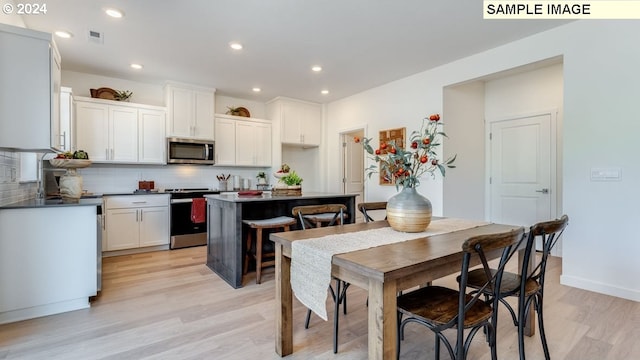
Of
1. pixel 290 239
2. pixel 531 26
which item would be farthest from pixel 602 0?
pixel 290 239

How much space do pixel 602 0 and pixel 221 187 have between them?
545cm

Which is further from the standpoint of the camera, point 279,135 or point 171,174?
point 279,135

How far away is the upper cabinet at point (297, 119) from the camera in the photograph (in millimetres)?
5738

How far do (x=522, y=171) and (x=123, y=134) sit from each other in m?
5.82

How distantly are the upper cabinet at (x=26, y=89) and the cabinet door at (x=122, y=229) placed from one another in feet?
6.89

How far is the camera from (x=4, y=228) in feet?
7.26

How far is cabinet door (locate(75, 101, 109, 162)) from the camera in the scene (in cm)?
411

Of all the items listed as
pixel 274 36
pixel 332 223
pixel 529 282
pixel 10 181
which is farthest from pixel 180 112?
pixel 529 282

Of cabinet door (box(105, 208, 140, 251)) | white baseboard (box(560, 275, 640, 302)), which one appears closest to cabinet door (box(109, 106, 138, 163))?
cabinet door (box(105, 208, 140, 251))

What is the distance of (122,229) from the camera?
4195 mm

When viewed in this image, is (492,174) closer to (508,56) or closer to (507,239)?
(508,56)

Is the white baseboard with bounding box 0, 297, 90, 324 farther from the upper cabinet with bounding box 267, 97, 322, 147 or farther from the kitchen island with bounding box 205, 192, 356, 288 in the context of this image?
the upper cabinet with bounding box 267, 97, 322, 147

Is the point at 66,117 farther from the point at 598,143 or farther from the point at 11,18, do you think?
the point at 598,143

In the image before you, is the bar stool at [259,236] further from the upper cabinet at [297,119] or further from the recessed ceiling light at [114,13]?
the upper cabinet at [297,119]
